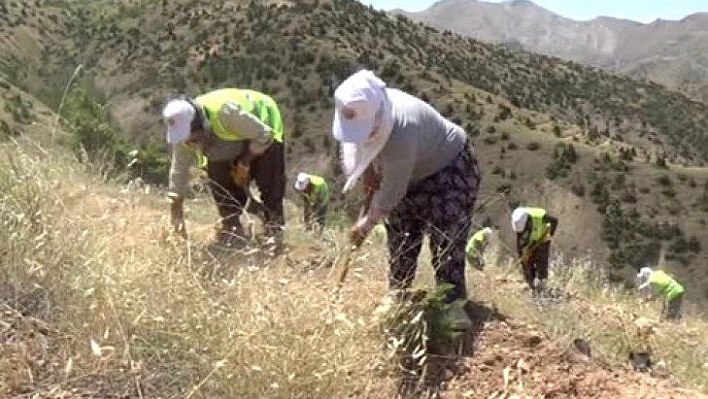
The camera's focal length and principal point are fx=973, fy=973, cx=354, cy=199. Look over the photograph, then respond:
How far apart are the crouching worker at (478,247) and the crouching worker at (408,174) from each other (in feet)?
9.98

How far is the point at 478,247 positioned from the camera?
930cm

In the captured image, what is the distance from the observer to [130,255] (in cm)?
362

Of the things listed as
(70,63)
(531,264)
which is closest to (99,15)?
(70,63)

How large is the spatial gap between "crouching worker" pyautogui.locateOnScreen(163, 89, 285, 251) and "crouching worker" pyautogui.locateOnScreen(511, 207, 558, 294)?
129 inches

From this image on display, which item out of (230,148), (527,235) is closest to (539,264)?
(527,235)

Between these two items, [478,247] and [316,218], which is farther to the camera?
[478,247]

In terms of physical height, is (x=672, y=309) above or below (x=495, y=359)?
below

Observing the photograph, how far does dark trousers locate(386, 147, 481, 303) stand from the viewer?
4.40 m

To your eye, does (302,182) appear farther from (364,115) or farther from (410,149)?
(364,115)

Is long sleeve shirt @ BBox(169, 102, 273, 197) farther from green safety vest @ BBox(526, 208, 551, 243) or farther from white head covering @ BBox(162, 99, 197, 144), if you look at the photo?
green safety vest @ BBox(526, 208, 551, 243)

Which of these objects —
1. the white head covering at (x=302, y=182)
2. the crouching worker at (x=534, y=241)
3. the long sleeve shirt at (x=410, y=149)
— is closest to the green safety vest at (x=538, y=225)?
the crouching worker at (x=534, y=241)

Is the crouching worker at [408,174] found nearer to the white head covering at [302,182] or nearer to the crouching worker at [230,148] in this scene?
the crouching worker at [230,148]

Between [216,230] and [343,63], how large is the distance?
48960mm

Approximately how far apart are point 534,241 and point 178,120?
520 cm
